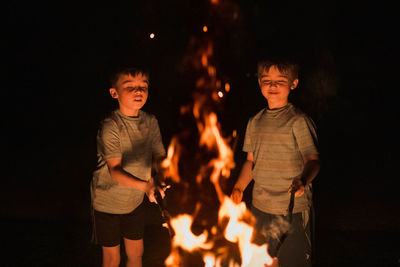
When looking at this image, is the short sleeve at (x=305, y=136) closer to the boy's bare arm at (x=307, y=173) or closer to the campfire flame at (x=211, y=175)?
the boy's bare arm at (x=307, y=173)

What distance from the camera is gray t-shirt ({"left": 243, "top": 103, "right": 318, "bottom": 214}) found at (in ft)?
9.73

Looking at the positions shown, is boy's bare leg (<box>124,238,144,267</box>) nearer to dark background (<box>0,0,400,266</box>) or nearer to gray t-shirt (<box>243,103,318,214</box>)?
gray t-shirt (<box>243,103,318,214</box>)

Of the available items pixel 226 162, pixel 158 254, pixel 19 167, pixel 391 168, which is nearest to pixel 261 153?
pixel 158 254

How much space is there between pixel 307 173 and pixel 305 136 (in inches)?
10.4

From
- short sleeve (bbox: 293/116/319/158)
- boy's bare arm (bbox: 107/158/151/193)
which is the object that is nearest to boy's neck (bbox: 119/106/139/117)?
boy's bare arm (bbox: 107/158/151/193)

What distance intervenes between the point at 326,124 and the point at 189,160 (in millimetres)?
3331

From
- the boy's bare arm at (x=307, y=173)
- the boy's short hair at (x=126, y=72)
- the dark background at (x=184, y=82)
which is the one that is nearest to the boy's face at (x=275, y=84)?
the boy's bare arm at (x=307, y=173)

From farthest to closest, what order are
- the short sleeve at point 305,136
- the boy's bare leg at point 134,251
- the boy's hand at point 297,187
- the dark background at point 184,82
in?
the dark background at point 184,82
the boy's bare leg at point 134,251
the short sleeve at point 305,136
the boy's hand at point 297,187

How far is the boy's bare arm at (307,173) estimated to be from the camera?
109 inches

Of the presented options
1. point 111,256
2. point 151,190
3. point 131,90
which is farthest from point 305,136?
point 111,256

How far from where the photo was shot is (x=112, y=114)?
3184 mm

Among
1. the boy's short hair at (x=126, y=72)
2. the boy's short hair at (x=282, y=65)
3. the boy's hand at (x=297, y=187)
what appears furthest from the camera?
the boy's short hair at (x=126, y=72)

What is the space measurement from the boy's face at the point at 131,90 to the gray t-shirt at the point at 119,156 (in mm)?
104

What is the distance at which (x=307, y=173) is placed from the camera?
288 centimetres
